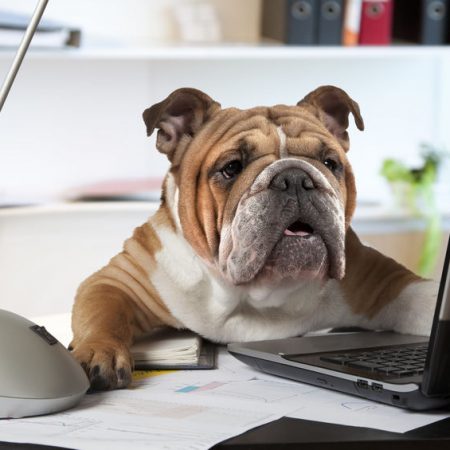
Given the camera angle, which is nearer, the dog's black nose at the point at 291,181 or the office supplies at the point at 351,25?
the dog's black nose at the point at 291,181

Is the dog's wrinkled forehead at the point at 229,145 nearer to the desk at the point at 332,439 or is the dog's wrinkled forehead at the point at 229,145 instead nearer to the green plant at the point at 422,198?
the desk at the point at 332,439

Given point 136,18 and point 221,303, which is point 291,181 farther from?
point 136,18

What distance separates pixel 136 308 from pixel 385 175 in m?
1.63

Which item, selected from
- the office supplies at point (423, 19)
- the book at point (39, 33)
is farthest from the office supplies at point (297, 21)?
the book at point (39, 33)

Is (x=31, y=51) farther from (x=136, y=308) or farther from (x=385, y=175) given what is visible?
(x=136, y=308)

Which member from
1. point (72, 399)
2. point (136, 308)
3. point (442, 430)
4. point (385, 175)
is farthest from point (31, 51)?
point (442, 430)

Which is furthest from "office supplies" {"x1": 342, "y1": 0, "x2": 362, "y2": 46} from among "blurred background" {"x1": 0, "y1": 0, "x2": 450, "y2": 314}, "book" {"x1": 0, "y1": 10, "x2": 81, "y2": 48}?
"book" {"x1": 0, "y1": 10, "x2": 81, "y2": 48}

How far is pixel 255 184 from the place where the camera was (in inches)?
47.3

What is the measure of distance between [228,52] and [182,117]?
1.42m

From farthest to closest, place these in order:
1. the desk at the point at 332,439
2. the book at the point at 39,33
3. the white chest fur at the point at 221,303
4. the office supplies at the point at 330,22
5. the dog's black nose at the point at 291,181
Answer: the office supplies at the point at 330,22 < the book at the point at 39,33 < the white chest fur at the point at 221,303 < the dog's black nose at the point at 291,181 < the desk at the point at 332,439

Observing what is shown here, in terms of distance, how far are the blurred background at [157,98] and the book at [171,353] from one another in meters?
1.26

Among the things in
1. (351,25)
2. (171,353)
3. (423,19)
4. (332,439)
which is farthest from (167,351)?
(423,19)

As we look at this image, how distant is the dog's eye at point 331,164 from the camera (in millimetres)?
1263

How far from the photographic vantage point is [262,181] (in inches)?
47.0
